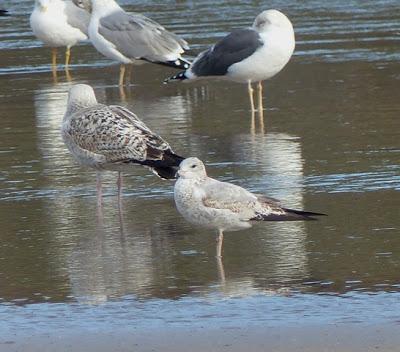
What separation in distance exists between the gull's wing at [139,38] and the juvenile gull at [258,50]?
277 cm

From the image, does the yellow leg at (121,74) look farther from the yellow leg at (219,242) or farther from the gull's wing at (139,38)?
the yellow leg at (219,242)

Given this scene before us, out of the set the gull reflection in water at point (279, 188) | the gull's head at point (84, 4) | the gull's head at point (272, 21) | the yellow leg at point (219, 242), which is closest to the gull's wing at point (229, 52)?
the gull's head at point (272, 21)

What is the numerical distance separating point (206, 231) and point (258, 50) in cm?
530

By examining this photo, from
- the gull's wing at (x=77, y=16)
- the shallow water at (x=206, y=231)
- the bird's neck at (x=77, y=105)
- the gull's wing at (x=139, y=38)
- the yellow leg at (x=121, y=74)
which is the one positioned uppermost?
the gull's wing at (x=77, y=16)

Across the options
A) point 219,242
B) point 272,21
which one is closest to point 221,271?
point 219,242

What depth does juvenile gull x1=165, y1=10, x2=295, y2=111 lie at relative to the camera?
42.7 feet

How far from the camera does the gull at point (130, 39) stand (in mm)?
16078

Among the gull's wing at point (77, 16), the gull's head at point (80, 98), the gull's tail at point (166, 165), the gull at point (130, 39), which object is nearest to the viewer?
the gull's tail at point (166, 165)

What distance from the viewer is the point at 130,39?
53.5 feet

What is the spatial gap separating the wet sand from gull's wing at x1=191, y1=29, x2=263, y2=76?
24.3 ft

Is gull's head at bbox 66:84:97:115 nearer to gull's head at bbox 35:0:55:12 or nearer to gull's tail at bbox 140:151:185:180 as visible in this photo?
gull's tail at bbox 140:151:185:180

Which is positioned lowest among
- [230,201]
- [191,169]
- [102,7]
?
[230,201]

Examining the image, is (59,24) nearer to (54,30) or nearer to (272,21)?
(54,30)

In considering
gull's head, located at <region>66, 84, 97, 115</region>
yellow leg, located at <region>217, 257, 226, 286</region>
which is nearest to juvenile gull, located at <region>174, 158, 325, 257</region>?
yellow leg, located at <region>217, 257, 226, 286</region>
